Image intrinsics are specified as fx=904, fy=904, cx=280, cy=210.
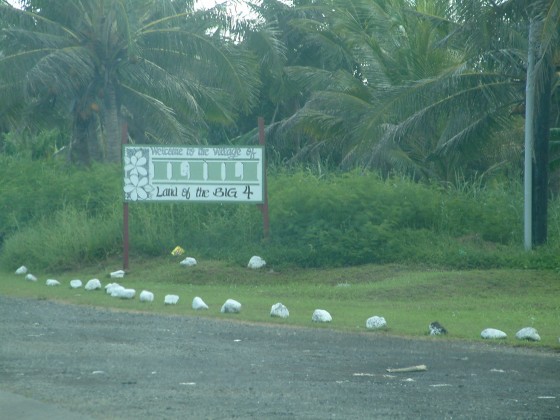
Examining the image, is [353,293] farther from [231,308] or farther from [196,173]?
[196,173]

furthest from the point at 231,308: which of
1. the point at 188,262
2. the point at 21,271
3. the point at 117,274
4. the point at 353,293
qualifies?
the point at 21,271

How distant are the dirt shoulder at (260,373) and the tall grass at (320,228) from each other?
24.5 feet

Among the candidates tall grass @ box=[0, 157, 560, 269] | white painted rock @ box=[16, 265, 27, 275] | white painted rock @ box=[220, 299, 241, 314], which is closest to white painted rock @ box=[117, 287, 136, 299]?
white painted rock @ box=[220, 299, 241, 314]

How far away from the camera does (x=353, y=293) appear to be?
16078 millimetres

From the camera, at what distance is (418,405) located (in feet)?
22.6

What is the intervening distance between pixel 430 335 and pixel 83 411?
223 inches

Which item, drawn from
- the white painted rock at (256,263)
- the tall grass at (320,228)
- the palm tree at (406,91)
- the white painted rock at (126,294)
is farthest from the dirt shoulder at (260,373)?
the palm tree at (406,91)

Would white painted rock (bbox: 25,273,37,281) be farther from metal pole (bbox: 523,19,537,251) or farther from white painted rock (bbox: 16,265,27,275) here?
metal pole (bbox: 523,19,537,251)

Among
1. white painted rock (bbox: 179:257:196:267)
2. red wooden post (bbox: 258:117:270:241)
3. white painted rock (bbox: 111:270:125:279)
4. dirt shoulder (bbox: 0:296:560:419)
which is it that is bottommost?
white painted rock (bbox: 111:270:125:279)

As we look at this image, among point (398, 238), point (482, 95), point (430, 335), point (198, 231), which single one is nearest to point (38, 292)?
point (198, 231)

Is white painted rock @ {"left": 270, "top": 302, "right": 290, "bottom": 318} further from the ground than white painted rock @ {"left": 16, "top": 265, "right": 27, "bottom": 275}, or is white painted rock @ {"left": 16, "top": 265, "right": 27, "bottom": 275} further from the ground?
white painted rock @ {"left": 270, "top": 302, "right": 290, "bottom": 318}

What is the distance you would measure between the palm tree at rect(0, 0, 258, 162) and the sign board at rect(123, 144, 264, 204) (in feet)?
15.3

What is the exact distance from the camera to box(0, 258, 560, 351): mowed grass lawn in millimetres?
12570

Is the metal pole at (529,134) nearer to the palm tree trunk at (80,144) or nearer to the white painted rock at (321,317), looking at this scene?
the white painted rock at (321,317)
